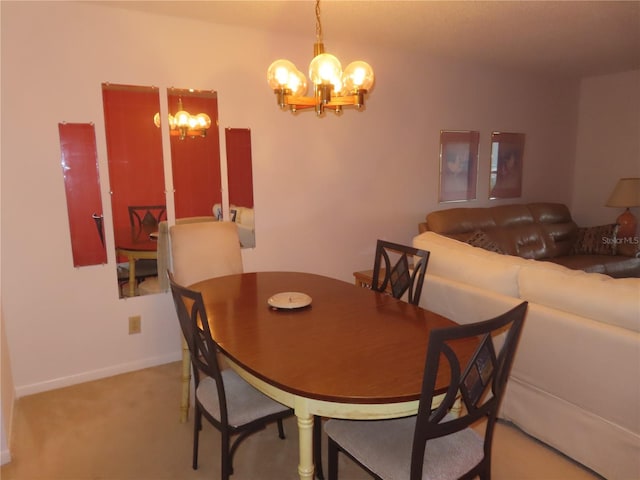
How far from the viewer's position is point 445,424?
→ 1.41m

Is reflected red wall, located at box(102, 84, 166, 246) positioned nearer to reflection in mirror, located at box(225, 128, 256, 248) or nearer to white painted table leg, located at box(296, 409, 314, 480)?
reflection in mirror, located at box(225, 128, 256, 248)

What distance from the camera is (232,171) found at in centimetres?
336

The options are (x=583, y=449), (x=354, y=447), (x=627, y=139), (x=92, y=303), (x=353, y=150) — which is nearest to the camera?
(x=354, y=447)

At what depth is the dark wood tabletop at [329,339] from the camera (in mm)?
1426

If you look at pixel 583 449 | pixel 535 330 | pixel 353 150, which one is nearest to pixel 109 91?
pixel 353 150

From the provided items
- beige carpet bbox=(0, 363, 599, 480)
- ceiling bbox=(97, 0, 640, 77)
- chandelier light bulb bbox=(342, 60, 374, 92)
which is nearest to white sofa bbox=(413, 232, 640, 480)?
beige carpet bbox=(0, 363, 599, 480)

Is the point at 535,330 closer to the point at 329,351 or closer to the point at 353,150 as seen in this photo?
the point at 329,351

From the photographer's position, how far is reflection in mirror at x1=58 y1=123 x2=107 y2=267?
2812 millimetres

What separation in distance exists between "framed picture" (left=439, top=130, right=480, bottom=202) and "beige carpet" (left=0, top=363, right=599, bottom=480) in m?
2.68

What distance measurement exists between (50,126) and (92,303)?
3.82 feet

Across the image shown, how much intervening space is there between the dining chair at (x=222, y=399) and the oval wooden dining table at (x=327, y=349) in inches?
3.5

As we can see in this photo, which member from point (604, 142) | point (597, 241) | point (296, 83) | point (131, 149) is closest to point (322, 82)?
point (296, 83)

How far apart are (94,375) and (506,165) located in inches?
176

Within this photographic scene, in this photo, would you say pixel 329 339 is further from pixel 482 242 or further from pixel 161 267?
pixel 482 242
